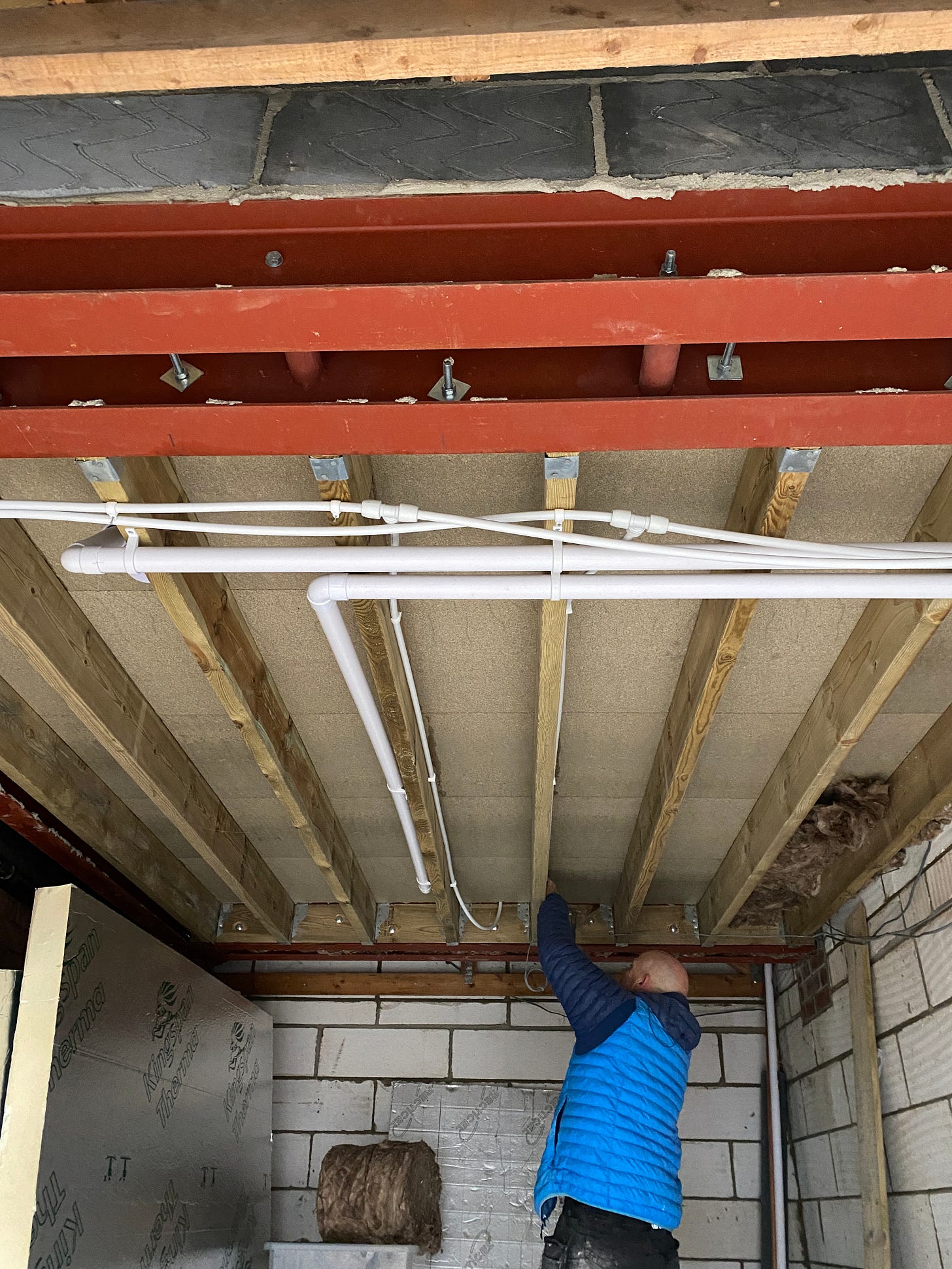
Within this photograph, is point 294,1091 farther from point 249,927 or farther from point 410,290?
point 410,290

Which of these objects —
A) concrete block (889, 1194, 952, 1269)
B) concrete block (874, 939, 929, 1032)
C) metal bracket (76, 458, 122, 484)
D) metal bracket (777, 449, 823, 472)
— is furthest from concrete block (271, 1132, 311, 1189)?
metal bracket (777, 449, 823, 472)

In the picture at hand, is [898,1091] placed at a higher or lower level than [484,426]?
lower

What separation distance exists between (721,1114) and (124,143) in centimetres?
405

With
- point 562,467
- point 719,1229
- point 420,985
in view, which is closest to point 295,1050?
point 420,985

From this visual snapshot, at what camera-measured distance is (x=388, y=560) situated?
1548 mm

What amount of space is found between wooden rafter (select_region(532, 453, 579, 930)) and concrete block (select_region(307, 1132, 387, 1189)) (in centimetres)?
179

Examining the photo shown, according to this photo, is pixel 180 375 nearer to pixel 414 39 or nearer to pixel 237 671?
pixel 414 39

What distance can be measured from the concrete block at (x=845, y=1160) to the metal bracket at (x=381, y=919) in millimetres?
1843

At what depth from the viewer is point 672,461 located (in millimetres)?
1735

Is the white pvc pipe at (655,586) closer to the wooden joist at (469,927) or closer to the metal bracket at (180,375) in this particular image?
the metal bracket at (180,375)

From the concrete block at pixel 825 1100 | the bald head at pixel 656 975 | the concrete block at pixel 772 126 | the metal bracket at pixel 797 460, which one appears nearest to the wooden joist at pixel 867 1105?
the concrete block at pixel 825 1100

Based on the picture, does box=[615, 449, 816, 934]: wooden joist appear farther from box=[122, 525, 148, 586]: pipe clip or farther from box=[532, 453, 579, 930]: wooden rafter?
box=[122, 525, 148, 586]: pipe clip

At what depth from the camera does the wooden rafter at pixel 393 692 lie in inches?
63.1

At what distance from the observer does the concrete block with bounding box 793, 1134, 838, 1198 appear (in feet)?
11.1
